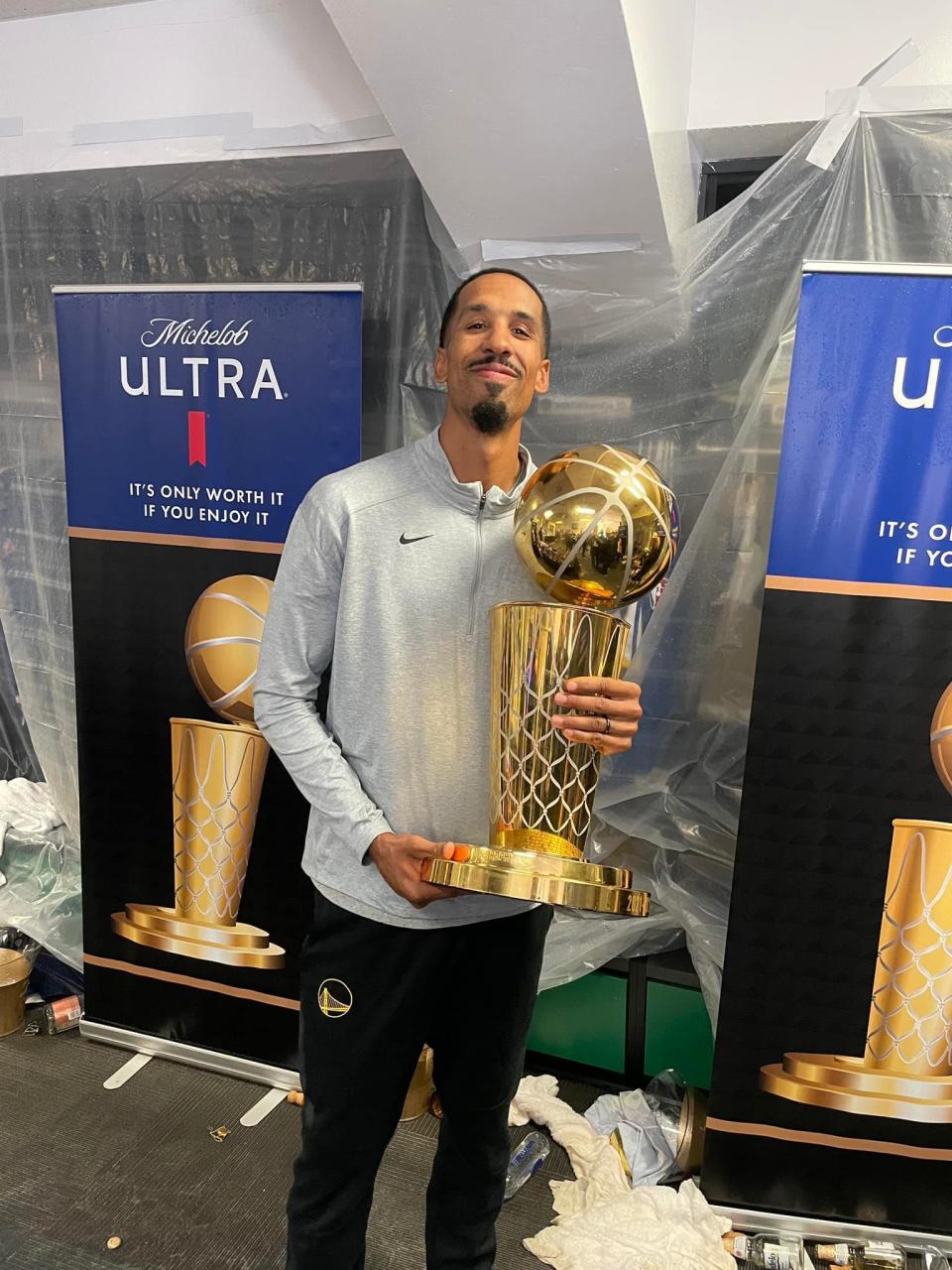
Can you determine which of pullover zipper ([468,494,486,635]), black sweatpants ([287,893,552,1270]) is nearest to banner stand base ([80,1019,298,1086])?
black sweatpants ([287,893,552,1270])

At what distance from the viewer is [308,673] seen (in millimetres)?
1350

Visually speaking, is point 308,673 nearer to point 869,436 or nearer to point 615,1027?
point 869,436

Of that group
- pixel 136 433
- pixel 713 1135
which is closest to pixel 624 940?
pixel 713 1135

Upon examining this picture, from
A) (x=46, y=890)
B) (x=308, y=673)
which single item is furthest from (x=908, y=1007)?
(x=46, y=890)

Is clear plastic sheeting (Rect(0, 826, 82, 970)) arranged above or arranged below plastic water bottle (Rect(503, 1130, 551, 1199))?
above

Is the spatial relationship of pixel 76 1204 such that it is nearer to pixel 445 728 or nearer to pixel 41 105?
pixel 445 728

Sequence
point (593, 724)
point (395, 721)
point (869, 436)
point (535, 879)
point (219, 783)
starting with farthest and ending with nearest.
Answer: point (219, 783) → point (869, 436) → point (395, 721) → point (593, 724) → point (535, 879)

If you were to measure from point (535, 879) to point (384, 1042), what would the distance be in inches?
17.3

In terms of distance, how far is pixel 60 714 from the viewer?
8.29ft

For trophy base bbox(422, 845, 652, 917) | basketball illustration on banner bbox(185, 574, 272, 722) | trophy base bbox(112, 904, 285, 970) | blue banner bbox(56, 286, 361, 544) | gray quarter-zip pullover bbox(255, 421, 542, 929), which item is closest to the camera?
trophy base bbox(422, 845, 652, 917)

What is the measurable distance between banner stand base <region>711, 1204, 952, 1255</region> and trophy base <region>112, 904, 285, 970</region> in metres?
1.11

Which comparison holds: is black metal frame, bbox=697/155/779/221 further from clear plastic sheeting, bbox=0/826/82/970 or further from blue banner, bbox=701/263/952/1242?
clear plastic sheeting, bbox=0/826/82/970

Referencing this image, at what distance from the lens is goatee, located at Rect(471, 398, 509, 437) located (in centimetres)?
125

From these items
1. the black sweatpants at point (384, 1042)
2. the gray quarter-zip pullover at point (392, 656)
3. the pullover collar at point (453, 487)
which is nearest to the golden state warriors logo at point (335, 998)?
the black sweatpants at point (384, 1042)
